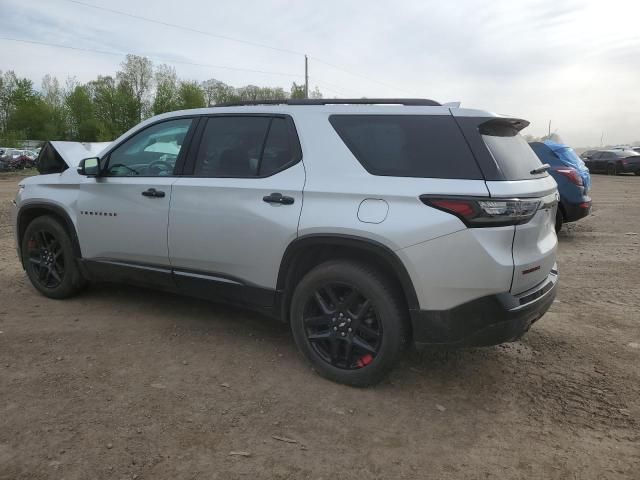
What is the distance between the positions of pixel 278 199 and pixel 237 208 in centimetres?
36

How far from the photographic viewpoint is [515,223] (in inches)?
112

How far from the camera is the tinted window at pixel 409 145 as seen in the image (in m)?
2.92

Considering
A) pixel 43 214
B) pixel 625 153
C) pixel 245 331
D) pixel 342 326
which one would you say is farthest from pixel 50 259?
pixel 625 153

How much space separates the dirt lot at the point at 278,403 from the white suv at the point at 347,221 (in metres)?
0.40

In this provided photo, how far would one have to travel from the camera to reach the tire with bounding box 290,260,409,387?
305cm

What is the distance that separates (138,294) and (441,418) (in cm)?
339

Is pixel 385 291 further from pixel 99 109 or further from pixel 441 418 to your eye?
pixel 99 109

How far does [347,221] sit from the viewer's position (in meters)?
3.09

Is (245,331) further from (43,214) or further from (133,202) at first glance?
(43,214)

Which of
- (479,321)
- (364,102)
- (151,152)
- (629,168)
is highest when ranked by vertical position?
(364,102)

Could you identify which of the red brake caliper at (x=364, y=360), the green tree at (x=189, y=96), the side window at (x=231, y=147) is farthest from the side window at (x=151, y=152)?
the green tree at (x=189, y=96)

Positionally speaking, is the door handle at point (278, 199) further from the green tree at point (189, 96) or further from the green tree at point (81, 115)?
the green tree at point (81, 115)

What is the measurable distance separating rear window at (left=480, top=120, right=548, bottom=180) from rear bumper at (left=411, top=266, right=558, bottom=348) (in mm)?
708

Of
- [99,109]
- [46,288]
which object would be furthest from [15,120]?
[46,288]
